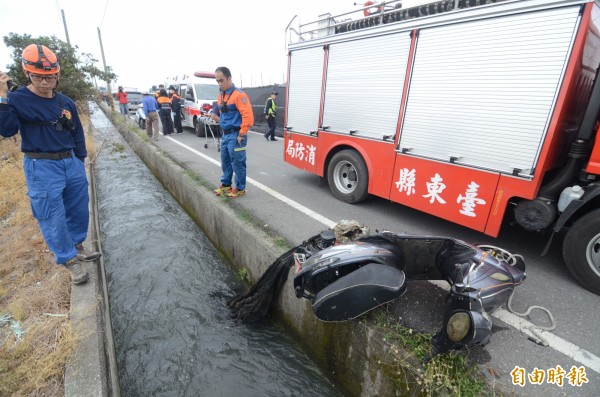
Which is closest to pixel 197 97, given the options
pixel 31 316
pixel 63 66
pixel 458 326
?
pixel 63 66

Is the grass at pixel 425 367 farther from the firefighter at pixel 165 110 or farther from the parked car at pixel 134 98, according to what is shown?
the parked car at pixel 134 98

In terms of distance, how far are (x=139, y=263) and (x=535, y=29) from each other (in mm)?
5340

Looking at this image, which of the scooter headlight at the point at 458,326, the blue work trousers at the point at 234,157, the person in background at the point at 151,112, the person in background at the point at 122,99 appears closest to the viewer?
the scooter headlight at the point at 458,326

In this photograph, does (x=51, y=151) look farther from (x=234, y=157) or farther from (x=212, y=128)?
(x=212, y=128)

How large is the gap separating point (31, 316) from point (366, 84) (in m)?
4.52

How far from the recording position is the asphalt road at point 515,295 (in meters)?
1.99

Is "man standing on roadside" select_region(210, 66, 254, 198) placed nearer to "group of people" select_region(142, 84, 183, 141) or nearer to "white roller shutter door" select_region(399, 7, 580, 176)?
"white roller shutter door" select_region(399, 7, 580, 176)

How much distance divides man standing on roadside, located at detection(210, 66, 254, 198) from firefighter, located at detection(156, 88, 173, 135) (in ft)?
24.3

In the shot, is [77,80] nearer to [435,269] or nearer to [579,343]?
[435,269]

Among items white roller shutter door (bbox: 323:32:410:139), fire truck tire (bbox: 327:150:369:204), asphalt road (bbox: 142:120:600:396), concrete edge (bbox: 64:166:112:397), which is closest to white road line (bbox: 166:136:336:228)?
asphalt road (bbox: 142:120:600:396)

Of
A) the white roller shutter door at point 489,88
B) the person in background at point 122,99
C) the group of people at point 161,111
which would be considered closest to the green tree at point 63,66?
the person in background at point 122,99

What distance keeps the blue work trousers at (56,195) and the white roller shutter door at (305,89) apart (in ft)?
11.5

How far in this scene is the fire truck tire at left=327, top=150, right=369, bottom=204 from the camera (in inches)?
184

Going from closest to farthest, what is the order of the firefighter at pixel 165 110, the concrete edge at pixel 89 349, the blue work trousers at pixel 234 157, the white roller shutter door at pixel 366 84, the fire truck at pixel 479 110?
the concrete edge at pixel 89 349
the fire truck at pixel 479 110
the white roller shutter door at pixel 366 84
the blue work trousers at pixel 234 157
the firefighter at pixel 165 110
